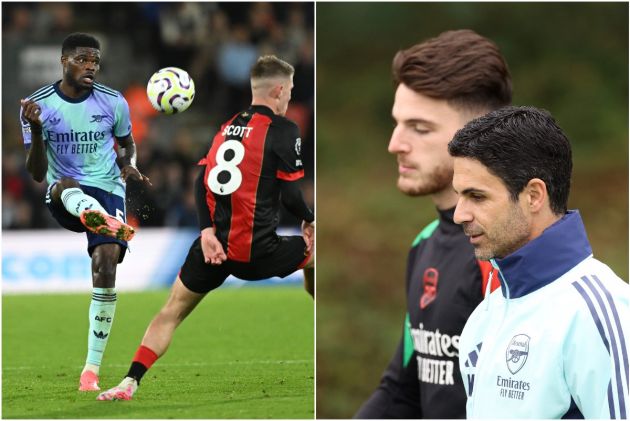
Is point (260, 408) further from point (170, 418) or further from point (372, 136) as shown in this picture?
point (372, 136)

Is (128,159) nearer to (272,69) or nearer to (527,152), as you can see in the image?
(272,69)

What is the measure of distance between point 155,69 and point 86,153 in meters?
0.45

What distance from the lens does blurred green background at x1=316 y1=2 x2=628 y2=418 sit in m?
9.48

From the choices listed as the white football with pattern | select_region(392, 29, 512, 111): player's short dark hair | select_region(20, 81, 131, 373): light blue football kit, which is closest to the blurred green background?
select_region(392, 29, 512, 111): player's short dark hair

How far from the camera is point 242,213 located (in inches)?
141

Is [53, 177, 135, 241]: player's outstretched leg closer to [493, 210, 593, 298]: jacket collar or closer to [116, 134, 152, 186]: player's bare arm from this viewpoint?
[116, 134, 152, 186]: player's bare arm

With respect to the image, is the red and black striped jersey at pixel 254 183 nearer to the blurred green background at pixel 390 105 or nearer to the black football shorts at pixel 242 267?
the black football shorts at pixel 242 267

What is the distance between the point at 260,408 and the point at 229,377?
0.54 feet

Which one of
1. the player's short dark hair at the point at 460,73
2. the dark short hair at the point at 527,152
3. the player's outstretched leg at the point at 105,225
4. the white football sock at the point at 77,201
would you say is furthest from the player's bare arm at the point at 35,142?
the dark short hair at the point at 527,152

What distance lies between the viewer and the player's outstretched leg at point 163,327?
3.58 meters

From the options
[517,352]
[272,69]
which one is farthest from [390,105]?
[517,352]

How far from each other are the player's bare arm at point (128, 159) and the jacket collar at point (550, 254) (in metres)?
1.41

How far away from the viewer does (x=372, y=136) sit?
10.6 meters

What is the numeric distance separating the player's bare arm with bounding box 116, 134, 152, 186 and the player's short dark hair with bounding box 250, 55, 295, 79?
0.50 meters
